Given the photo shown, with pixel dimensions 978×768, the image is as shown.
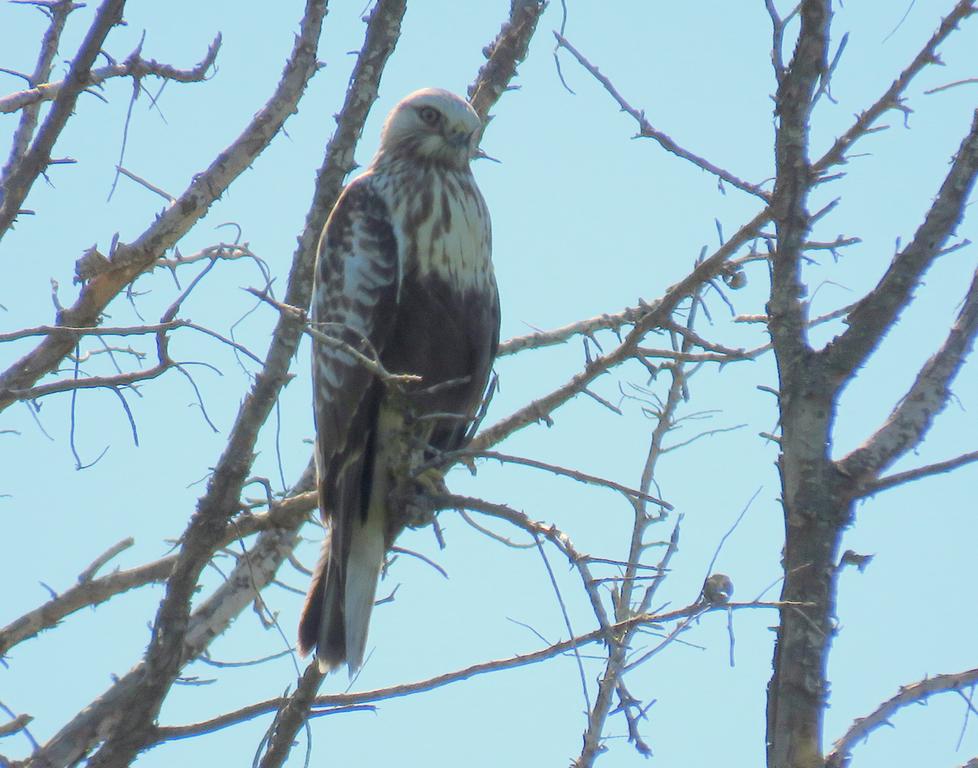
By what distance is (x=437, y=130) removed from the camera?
5664 mm

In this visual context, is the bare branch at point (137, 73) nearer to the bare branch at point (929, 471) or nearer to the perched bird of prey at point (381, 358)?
the perched bird of prey at point (381, 358)

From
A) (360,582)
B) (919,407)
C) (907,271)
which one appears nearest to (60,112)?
(360,582)

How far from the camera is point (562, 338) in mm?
5656

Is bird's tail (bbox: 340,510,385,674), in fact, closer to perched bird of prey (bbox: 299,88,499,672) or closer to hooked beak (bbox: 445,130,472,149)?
perched bird of prey (bbox: 299,88,499,672)

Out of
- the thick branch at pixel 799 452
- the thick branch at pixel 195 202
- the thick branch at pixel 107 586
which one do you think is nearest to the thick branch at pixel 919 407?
the thick branch at pixel 799 452

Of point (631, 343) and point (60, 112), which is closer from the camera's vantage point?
point (60, 112)

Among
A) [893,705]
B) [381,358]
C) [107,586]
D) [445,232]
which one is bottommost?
[893,705]

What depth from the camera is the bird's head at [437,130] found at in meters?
5.61

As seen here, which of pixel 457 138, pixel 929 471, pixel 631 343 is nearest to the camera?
pixel 929 471

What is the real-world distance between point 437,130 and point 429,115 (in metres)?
0.08

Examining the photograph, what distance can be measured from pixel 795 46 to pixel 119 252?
2.40 metres

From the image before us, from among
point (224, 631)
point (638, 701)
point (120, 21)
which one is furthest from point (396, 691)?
point (120, 21)

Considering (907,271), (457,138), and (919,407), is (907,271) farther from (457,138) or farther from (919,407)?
(457,138)

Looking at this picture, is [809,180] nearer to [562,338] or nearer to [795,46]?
[795,46]
